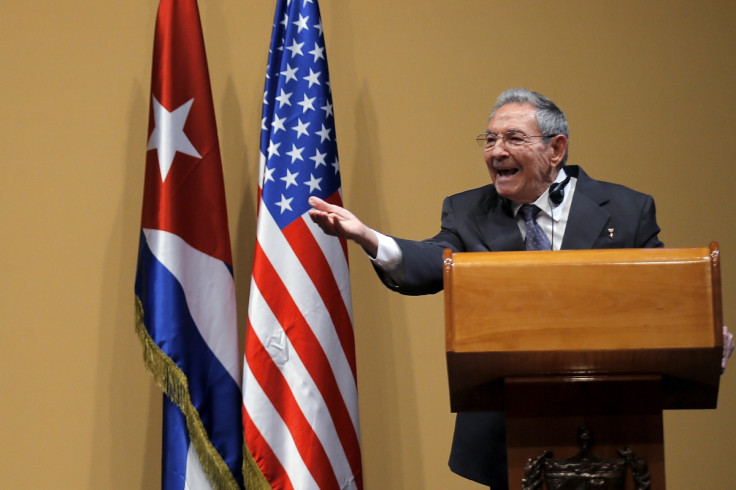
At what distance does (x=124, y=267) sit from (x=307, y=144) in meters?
0.96

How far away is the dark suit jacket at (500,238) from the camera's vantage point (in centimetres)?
244

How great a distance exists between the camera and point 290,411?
10.9 feet

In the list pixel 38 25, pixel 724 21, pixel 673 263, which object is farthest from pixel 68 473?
pixel 724 21

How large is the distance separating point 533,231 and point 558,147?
32 centimetres

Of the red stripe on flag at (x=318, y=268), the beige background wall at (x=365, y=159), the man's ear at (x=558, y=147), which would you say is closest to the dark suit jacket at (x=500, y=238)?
the man's ear at (x=558, y=147)

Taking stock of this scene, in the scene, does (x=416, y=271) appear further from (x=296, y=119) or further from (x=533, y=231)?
(x=296, y=119)

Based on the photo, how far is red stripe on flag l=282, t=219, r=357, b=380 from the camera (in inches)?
134

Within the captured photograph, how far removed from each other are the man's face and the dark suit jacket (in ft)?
0.22

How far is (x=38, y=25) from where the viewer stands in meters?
3.83

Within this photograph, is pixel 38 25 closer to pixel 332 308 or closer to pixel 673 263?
pixel 332 308

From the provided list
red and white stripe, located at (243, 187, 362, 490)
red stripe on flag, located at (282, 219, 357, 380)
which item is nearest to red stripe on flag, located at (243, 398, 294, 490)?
red and white stripe, located at (243, 187, 362, 490)

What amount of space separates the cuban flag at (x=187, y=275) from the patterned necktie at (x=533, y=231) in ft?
4.33

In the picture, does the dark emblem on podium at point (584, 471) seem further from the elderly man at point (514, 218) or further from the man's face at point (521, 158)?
the man's face at point (521, 158)

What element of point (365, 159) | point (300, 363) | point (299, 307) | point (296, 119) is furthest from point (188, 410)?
point (365, 159)
